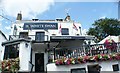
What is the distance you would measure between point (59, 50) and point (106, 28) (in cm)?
2214

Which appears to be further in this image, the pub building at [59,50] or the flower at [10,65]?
the flower at [10,65]

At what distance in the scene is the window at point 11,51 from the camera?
1486cm

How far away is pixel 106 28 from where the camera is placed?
113 feet

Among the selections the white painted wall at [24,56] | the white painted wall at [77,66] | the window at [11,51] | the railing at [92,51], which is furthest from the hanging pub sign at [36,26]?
the white painted wall at [77,66]

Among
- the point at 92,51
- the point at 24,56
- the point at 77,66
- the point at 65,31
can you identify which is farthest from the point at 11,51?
the point at 65,31

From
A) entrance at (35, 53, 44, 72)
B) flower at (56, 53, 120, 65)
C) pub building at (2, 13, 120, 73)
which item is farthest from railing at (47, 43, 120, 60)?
entrance at (35, 53, 44, 72)

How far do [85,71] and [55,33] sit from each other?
38.3 ft

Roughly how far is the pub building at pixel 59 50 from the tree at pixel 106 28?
35.7 feet

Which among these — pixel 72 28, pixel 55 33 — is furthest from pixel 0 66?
pixel 72 28

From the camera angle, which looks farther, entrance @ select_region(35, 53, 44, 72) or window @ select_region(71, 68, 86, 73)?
entrance @ select_region(35, 53, 44, 72)

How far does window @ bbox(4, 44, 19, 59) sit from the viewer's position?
48.8 ft

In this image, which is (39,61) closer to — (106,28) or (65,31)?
(65,31)

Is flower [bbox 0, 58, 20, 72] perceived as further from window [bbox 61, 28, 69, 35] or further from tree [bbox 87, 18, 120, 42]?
tree [bbox 87, 18, 120, 42]

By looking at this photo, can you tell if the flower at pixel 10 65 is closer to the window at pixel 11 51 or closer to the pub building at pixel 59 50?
the pub building at pixel 59 50
